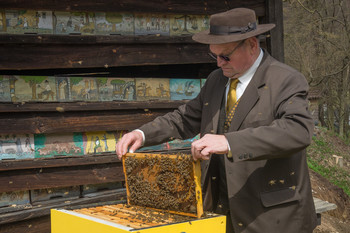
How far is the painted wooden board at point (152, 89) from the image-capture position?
18.8ft

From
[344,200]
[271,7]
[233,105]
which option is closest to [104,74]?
[271,7]

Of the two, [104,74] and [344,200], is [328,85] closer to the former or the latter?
[344,200]

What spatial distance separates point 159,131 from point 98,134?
2.08 metres

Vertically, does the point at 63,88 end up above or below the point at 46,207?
above

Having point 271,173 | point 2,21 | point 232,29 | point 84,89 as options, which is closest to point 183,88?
point 84,89

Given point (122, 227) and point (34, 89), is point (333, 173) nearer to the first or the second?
point (34, 89)

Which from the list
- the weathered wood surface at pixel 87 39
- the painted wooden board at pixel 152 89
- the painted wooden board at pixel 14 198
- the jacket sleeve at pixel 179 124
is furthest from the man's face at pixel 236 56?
the painted wooden board at pixel 14 198

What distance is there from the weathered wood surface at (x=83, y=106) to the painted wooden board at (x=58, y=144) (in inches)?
12.8

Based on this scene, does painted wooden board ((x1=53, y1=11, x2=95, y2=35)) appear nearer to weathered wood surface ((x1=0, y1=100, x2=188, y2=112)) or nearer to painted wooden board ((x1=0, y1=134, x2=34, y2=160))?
weathered wood surface ((x1=0, y1=100, x2=188, y2=112))

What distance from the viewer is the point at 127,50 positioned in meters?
5.61

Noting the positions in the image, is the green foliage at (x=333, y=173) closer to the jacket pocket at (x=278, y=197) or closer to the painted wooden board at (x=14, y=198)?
the painted wooden board at (x=14, y=198)

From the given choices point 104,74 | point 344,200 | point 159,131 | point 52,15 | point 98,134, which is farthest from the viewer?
point 344,200

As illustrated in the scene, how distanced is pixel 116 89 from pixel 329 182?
8.24 meters

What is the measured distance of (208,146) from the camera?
8.97 feet
